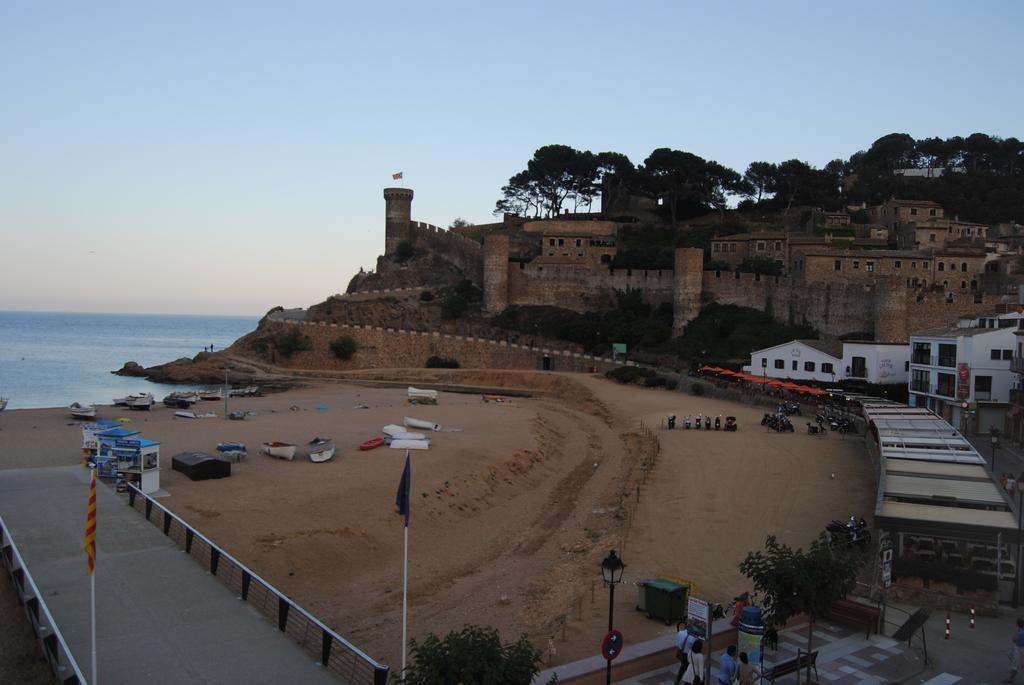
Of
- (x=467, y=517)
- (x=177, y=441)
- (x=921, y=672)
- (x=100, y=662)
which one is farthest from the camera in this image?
(x=177, y=441)

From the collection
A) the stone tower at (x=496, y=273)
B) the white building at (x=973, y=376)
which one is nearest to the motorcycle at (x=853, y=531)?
the white building at (x=973, y=376)

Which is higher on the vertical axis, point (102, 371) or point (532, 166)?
point (532, 166)

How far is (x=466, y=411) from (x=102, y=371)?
141 ft

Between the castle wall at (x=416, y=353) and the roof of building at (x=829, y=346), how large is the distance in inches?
471

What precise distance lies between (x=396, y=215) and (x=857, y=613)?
58.9 meters

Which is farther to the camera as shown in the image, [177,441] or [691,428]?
[691,428]

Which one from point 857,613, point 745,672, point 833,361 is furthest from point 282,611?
point 833,361

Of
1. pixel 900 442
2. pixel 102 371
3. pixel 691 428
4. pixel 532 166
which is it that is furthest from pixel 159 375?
pixel 900 442

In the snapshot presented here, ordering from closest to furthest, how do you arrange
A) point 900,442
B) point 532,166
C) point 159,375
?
point 900,442 → point 159,375 → point 532,166

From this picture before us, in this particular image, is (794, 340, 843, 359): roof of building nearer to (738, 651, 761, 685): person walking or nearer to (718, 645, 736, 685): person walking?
(718, 645, 736, 685): person walking

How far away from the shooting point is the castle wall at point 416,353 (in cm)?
4856

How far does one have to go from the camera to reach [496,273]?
53.7 m

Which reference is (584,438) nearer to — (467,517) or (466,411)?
(466,411)

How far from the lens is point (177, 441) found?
2580 cm
